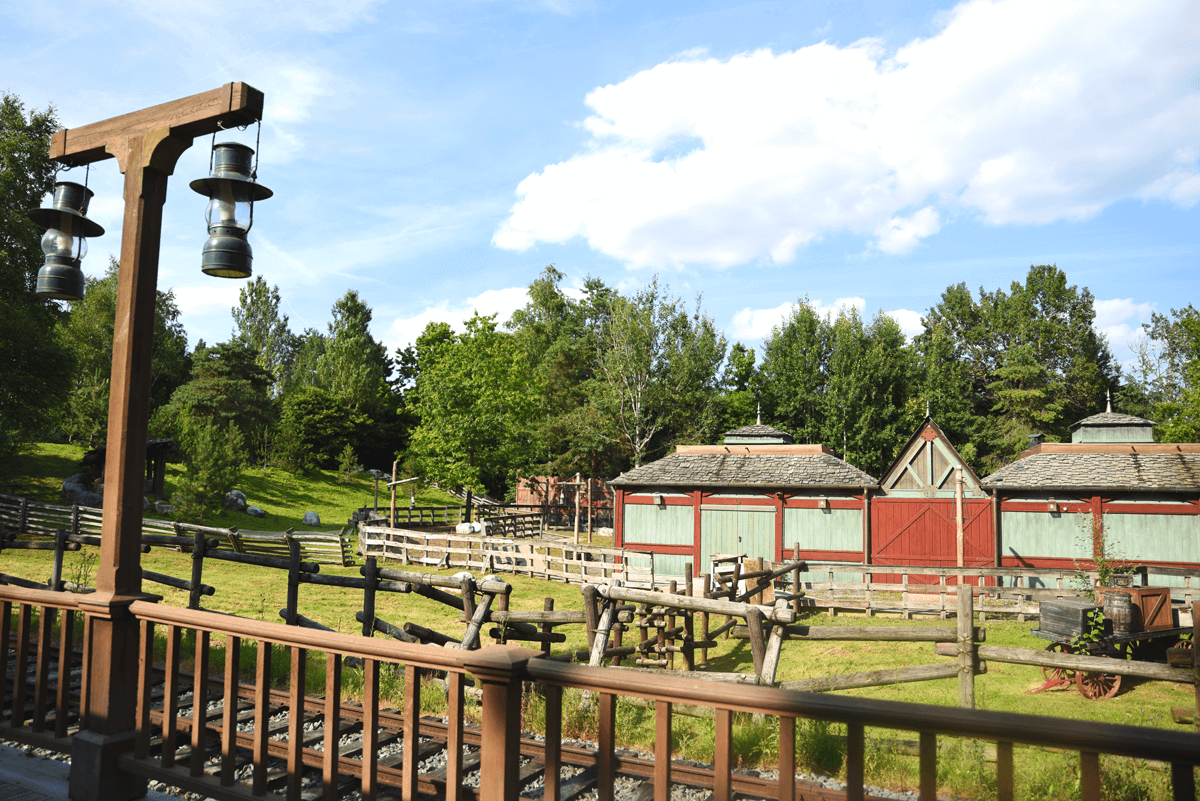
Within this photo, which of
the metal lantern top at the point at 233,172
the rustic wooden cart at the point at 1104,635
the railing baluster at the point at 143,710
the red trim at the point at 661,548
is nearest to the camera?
the railing baluster at the point at 143,710

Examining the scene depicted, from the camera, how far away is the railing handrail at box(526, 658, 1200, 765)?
2.12 metres

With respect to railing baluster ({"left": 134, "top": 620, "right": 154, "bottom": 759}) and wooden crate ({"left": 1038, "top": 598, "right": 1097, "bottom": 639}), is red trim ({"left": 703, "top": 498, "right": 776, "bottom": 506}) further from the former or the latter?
railing baluster ({"left": 134, "top": 620, "right": 154, "bottom": 759})

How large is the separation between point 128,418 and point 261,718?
Answer: 214cm

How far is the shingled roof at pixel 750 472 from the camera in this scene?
24172 mm

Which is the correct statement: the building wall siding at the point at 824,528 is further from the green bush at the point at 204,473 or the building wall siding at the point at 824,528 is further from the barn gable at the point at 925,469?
the green bush at the point at 204,473

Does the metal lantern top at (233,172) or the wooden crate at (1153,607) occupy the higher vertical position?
the metal lantern top at (233,172)

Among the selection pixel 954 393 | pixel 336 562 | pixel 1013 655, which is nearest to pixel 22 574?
pixel 336 562

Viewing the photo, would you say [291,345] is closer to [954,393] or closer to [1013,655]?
[954,393]

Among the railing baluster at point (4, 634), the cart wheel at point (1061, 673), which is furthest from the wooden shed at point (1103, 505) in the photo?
the railing baluster at point (4, 634)

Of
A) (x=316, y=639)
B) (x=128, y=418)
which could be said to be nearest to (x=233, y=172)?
(x=128, y=418)

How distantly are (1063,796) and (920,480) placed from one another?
20366mm

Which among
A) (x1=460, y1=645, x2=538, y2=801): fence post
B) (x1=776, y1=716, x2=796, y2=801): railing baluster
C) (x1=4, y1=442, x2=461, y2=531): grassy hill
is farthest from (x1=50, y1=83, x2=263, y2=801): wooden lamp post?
(x1=4, y1=442, x2=461, y2=531): grassy hill

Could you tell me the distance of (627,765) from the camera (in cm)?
533

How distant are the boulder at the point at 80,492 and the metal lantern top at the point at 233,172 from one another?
27.9 m
